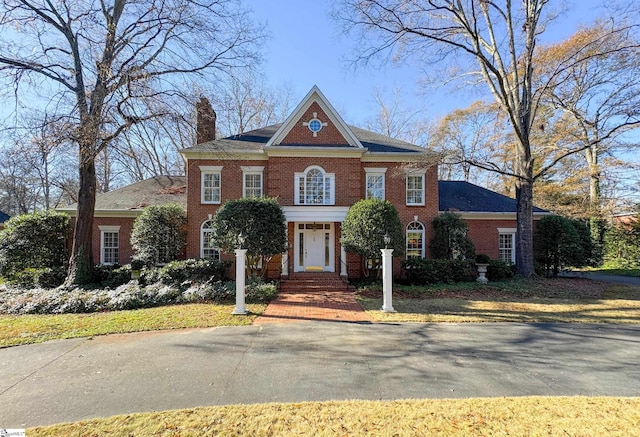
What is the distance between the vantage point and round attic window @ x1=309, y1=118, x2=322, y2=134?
47.3 feet

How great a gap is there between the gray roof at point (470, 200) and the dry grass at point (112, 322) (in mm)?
13069

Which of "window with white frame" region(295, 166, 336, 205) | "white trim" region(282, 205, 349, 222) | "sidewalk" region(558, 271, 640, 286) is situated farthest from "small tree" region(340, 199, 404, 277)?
"sidewalk" region(558, 271, 640, 286)

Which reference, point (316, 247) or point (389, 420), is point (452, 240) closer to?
point (316, 247)

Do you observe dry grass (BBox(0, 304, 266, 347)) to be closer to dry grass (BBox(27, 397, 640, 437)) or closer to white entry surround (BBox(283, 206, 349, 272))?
dry grass (BBox(27, 397, 640, 437))

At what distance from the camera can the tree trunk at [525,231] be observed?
1419 centimetres

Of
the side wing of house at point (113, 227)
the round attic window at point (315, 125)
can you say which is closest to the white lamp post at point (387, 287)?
the round attic window at point (315, 125)

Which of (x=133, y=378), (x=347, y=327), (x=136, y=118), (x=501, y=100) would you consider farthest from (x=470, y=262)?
(x=136, y=118)

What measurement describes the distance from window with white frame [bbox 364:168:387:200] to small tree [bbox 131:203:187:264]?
9455 millimetres

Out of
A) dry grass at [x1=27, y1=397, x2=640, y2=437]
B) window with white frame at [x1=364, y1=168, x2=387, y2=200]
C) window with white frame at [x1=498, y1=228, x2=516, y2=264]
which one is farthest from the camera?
window with white frame at [x1=498, y1=228, x2=516, y2=264]

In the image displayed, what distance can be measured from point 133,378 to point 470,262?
13578 mm

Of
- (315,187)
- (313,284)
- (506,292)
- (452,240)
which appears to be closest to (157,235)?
(313,284)

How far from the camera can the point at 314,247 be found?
575 inches

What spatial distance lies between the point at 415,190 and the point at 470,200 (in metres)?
4.81

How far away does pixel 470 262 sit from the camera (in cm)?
1389
